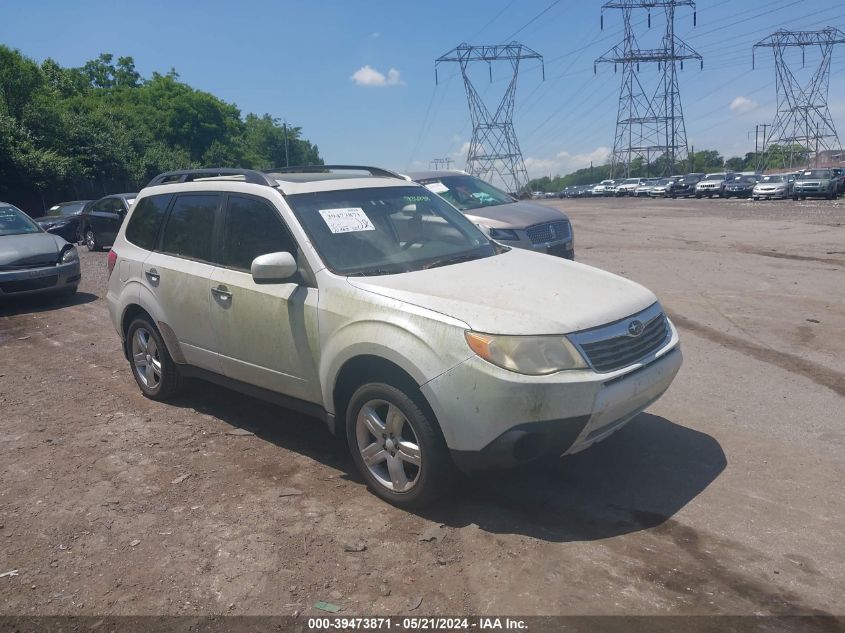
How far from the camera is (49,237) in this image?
37.6 ft

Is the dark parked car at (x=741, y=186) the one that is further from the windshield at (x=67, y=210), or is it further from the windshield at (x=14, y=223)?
the windshield at (x=14, y=223)

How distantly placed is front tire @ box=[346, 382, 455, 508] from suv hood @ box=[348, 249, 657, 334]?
542mm

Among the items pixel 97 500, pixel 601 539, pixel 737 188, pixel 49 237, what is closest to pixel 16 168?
pixel 49 237

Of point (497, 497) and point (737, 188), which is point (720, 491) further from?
point (737, 188)

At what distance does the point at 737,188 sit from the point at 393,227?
4519 cm

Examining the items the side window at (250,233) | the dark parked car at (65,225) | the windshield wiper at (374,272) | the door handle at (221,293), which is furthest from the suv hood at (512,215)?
the dark parked car at (65,225)

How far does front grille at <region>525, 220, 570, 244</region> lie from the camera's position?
1058cm

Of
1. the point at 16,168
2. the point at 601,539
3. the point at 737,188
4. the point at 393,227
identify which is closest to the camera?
the point at 601,539

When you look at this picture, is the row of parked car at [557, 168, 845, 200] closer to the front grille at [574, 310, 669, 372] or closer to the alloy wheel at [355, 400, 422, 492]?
the front grille at [574, 310, 669, 372]

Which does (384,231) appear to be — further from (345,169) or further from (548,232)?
(548,232)

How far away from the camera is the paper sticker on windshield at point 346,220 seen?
477 cm

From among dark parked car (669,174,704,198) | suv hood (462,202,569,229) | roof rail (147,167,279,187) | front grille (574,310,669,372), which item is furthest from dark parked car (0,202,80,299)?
dark parked car (669,174,704,198)

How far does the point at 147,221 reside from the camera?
20.5 ft

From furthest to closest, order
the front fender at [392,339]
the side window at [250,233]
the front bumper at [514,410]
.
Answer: the side window at [250,233]
the front fender at [392,339]
the front bumper at [514,410]
